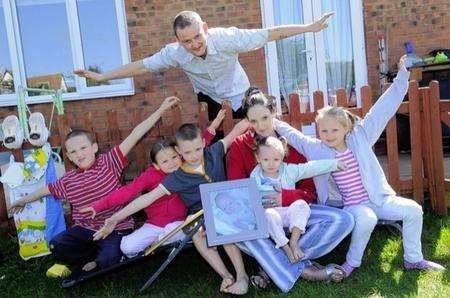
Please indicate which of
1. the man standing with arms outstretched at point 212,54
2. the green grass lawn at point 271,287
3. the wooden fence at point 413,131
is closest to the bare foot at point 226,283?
the green grass lawn at point 271,287

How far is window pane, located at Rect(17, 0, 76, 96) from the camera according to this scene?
754cm

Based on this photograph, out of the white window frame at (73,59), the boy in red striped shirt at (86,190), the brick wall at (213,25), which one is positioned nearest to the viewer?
the boy in red striped shirt at (86,190)

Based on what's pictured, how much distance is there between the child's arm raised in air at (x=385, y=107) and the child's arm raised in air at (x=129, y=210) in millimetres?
1559

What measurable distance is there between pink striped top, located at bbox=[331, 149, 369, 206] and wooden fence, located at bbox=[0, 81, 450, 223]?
0.71m

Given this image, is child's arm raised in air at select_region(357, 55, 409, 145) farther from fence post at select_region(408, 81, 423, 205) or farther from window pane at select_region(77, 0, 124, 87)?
window pane at select_region(77, 0, 124, 87)

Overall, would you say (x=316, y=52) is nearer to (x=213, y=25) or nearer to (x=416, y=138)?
(x=213, y=25)

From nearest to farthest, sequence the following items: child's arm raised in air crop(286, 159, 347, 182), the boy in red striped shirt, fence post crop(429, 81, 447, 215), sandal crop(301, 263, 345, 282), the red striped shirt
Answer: sandal crop(301, 263, 345, 282)
child's arm raised in air crop(286, 159, 347, 182)
the boy in red striped shirt
the red striped shirt
fence post crop(429, 81, 447, 215)

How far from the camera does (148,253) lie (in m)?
3.35

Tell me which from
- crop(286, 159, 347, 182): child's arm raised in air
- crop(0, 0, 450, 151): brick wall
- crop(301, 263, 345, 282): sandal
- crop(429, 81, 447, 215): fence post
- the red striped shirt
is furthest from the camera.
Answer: crop(0, 0, 450, 151): brick wall

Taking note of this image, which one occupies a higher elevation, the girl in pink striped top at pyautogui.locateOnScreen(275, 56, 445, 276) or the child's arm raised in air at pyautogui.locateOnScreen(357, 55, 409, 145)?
the child's arm raised in air at pyautogui.locateOnScreen(357, 55, 409, 145)

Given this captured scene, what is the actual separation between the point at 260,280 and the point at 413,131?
6.42ft

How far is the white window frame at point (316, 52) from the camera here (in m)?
7.41

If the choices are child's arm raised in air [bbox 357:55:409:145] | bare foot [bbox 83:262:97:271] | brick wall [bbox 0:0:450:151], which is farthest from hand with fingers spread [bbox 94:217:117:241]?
brick wall [bbox 0:0:450:151]

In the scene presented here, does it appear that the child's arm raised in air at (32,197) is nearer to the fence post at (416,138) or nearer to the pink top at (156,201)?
the pink top at (156,201)
